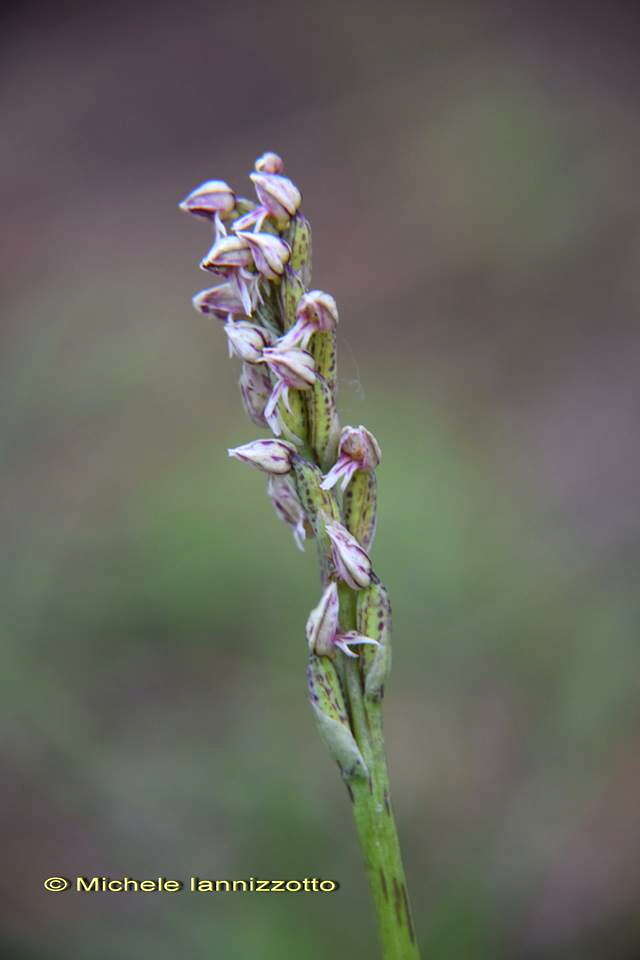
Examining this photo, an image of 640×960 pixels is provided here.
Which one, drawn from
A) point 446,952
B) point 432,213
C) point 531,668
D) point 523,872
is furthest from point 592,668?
point 432,213

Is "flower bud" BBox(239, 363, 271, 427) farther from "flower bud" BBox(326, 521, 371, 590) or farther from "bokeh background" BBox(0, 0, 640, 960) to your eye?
"bokeh background" BBox(0, 0, 640, 960)

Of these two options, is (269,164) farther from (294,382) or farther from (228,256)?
(294,382)

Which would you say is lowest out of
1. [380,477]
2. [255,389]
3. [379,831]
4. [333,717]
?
[379,831]

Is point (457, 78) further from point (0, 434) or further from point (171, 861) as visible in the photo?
point (171, 861)

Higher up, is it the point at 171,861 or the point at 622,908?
the point at 171,861

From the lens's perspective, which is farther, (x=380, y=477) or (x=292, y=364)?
(x=380, y=477)

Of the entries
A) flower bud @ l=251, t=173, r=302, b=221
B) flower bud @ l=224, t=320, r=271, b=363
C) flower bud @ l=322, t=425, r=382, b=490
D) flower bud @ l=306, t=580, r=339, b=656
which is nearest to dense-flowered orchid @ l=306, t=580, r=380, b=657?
flower bud @ l=306, t=580, r=339, b=656

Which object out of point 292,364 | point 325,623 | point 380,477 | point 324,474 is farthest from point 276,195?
point 380,477
